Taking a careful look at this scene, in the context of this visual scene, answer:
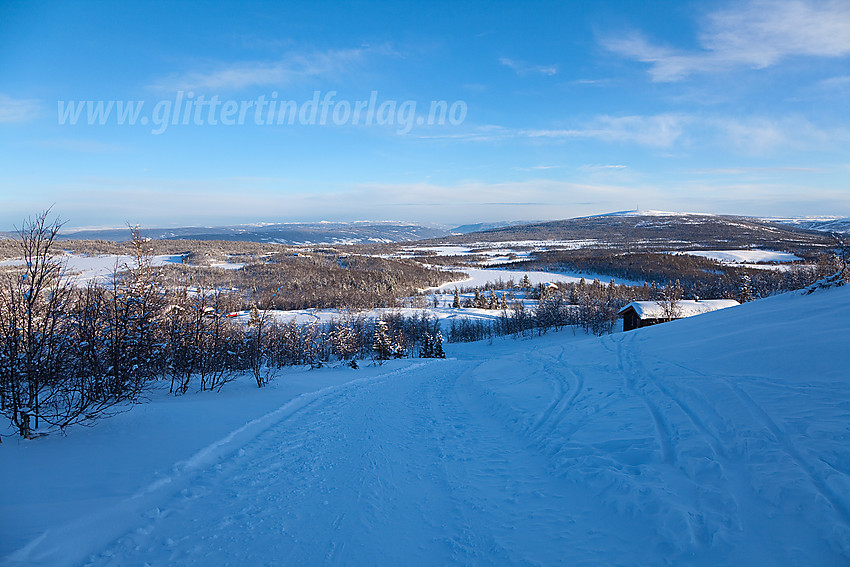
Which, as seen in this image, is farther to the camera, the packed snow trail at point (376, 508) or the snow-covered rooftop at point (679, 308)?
the snow-covered rooftop at point (679, 308)

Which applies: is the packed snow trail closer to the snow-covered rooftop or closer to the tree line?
the tree line

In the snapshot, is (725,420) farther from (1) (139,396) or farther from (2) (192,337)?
(2) (192,337)

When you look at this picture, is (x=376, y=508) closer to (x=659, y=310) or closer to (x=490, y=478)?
(x=490, y=478)

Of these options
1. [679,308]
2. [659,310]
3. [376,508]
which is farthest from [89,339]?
[679,308]

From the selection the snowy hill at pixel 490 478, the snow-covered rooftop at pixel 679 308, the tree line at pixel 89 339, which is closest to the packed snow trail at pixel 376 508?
the snowy hill at pixel 490 478

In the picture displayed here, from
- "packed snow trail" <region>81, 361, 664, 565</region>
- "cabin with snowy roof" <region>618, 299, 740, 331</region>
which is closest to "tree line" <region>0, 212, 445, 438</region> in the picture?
"packed snow trail" <region>81, 361, 664, 565</region>

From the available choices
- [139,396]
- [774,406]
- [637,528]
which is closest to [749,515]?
[637,528]

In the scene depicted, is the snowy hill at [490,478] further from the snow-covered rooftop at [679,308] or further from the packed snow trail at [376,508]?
the snow-covered rooftop at [679,308]

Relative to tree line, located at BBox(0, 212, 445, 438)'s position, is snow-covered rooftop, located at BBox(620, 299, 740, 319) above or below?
below
